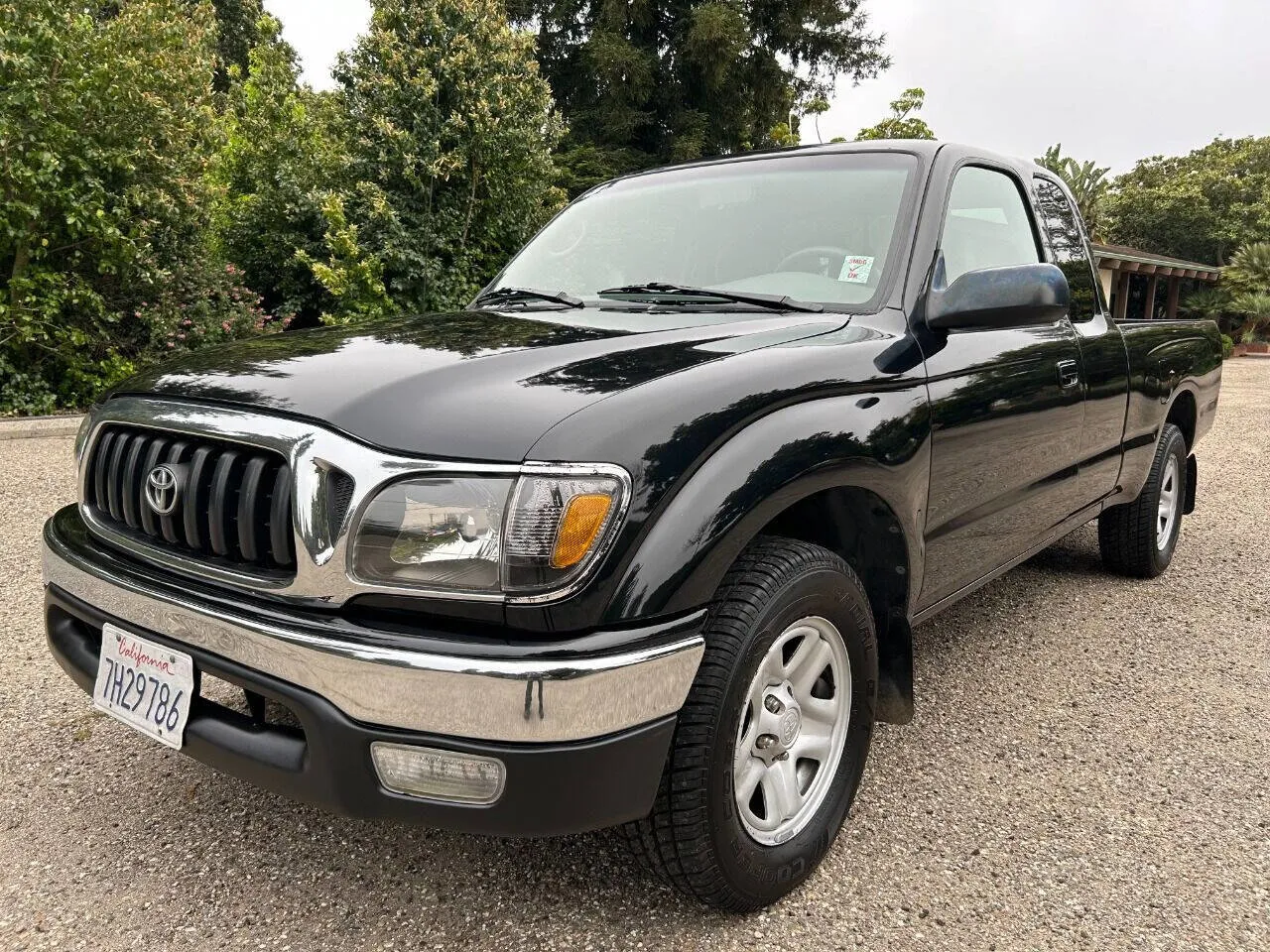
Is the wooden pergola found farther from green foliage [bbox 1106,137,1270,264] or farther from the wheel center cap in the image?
the wheel center cap

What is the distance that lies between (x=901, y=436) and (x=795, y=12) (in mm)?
23858

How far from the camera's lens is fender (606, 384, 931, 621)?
1511mm

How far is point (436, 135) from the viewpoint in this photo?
10.1 m

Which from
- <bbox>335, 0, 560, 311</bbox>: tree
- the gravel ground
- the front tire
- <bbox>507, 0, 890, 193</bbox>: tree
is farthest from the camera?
<bbox>507, 0, 890, 193</bbox>: tree

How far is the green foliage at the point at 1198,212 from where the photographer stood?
3188 centimetres

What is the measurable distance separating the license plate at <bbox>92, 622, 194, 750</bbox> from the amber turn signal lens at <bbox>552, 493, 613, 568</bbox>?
76 cm

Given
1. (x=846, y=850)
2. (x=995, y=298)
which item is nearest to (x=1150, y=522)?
(x=995, y=298)

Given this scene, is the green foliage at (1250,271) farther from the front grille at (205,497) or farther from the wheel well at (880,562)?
the front grille at (205,497)

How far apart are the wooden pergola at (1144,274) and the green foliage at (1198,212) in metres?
5.27

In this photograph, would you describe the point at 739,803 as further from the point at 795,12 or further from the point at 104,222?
the point at 795,12

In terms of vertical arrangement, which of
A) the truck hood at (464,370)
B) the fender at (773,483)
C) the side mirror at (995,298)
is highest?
the side mirror at (995,298)

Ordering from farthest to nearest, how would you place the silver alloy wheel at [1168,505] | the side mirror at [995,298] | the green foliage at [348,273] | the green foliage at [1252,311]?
the green foliage at [1252,311]
the green foliage at [348,273]
the silver alloy wheel at [1168,505]
the side mirror at [995,298]

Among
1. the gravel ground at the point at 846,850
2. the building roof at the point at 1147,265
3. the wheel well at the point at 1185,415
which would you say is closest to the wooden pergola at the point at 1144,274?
the building roof at the point at 1147,265

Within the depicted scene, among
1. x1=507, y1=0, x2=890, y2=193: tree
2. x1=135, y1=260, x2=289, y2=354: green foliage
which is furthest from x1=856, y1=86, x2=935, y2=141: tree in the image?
x1=135, y1=260, x2=289, y2=354: green foliage
